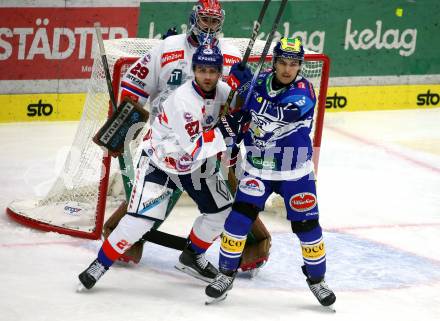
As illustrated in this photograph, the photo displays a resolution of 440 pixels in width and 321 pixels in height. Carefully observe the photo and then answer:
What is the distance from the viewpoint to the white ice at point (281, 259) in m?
4.89

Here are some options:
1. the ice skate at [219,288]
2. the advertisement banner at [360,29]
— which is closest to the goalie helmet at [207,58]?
the ice skate at [219,288]

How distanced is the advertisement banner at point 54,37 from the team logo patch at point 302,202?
392cm

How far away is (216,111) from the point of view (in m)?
5.00

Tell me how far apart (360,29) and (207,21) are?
419 centimetres

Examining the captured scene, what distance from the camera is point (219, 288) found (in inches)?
193

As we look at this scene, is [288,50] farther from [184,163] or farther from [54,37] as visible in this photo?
[54,37]

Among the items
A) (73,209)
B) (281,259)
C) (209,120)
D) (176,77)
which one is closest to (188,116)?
(209,120)

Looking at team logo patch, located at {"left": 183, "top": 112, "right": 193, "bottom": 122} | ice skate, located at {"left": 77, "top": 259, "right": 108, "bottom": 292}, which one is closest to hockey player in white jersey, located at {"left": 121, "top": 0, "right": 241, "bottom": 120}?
team logo patch, located at {"left": 183, "top": 112, "right": 193, "bottom": 122}

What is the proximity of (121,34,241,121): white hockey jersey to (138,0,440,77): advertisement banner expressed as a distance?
3.20 m

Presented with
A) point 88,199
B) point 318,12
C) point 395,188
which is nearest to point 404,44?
point 318,12

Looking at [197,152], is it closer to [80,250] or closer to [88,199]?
[80,250]

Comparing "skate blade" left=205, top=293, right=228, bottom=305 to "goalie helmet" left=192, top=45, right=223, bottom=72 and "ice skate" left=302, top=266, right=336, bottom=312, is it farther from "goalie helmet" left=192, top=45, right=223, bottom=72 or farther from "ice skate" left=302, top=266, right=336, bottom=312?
"goalie helmet" left=192, top=45, right=223, bottom=72

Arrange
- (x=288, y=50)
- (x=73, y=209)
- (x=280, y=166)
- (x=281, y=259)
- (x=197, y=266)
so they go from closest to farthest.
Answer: (x=288, y=50) < (x=280, y=166) < (x=197, y=266) < (x=281, y=259) < (x=73, y=209)

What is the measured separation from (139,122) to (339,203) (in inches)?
79.1
